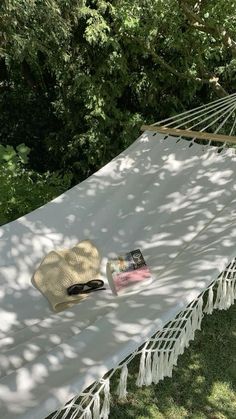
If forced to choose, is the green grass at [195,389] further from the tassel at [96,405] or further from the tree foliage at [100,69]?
the tree foliage at [100,69]

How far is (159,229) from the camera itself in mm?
2352

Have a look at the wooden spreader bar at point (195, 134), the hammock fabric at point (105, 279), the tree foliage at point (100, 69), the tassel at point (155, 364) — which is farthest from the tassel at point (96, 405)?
the tree foliage at point (100, 69)

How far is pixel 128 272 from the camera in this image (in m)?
2.13

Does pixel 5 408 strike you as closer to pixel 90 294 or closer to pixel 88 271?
pixel 90 294

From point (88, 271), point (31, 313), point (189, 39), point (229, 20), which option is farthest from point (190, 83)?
point (31, 313)

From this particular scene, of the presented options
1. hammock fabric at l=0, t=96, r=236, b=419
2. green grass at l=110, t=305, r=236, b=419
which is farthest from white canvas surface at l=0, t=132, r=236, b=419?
green grass at l=110, t=305, r=236, b=419

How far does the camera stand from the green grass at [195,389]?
190 centimetres

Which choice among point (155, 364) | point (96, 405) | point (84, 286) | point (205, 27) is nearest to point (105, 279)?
point (84, 286)

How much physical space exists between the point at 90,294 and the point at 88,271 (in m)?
0.17

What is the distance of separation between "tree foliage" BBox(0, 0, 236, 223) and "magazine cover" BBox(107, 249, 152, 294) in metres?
1.59

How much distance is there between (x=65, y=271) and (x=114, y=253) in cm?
27

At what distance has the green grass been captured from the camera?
74.8 inches

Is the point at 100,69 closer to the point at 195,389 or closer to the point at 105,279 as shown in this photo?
the point at 105,279

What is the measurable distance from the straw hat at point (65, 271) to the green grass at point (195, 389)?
1.39 feet
